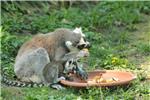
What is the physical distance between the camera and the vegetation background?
28.1 ft

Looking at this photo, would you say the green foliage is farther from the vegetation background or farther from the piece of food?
the piece of food

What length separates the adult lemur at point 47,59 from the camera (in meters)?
9.15

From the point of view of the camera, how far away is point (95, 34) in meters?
12.2

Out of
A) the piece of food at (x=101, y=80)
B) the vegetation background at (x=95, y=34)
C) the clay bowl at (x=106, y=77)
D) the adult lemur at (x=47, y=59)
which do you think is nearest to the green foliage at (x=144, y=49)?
the vegetation background at (x=95, y=34)

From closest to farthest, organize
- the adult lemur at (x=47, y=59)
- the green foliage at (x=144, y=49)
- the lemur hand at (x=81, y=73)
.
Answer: the adult lemur at (x=47, y=59)
the lemur hand at (x=81, y=73)
the green foliage at (x=144, y=49)

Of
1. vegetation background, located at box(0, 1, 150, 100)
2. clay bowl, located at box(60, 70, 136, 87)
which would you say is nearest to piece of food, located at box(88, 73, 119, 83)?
clay bowl, located at box(60, 70, 136, 87)

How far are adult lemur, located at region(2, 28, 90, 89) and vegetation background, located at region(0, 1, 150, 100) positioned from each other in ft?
1.02

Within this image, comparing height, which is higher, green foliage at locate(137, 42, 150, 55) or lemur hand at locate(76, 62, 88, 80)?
green foliage at locate(137, 42, 150, 55)

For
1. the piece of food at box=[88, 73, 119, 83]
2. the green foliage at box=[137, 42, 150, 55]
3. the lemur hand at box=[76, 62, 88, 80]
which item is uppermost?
the green foliage at box=[137, 42, 150, 55]

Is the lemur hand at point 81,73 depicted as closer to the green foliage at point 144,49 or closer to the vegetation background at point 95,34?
the vegetation background at point 95,34

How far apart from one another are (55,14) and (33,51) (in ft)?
14.9

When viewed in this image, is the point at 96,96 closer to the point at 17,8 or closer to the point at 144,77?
the point at 144,77

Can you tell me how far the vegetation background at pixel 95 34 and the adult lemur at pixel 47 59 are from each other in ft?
1.02

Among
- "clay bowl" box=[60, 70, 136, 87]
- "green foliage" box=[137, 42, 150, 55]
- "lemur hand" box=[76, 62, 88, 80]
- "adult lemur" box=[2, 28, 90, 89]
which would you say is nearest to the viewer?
"clay bowl" box=[60, 70, 136, 87]
